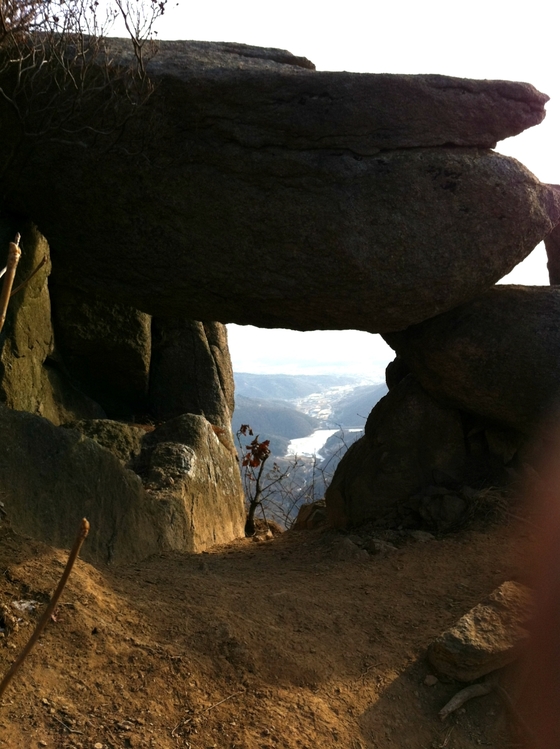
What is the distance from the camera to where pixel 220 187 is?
6.41m

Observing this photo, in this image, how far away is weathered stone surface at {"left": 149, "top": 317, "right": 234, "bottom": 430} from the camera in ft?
→ 31.4

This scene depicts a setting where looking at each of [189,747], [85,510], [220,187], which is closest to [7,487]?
[85,510]

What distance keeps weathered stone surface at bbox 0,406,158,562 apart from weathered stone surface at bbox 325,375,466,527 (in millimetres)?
2744

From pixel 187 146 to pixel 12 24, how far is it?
1656 millimetres

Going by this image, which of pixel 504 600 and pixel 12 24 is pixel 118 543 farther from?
pixel 12 24

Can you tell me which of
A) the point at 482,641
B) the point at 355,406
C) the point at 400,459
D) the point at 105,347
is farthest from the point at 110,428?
the point at 355,406

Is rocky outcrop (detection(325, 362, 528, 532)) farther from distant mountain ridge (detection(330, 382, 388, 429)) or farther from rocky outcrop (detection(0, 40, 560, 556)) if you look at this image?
distant mountain ridge (detection(330, 382, 388, 429))

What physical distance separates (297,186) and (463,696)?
4266 millimetres

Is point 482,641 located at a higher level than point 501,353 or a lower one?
lower

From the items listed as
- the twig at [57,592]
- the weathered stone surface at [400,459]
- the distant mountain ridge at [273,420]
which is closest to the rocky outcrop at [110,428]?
the weathered stone surface at [400,459]

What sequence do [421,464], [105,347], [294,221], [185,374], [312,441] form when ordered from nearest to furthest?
1. [294,221]
2. [421,464]
3. [105,347]
4. [185,374]
5. [312,441]

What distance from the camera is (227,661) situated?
12.6 ft

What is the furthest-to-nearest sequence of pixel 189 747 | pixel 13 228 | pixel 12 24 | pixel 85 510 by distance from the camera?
1. pixel 13 228
2. pixel 12 24
3. pixel 85 510
4. pixel 189 747

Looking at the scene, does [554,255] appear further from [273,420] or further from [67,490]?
[273,420]
